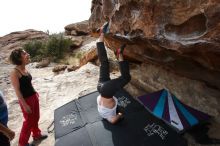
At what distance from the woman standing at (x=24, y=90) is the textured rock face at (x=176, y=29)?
180 cm

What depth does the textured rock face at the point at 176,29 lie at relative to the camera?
129 inches

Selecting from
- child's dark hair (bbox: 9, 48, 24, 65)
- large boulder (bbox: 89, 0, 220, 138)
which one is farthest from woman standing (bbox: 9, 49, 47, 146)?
large boulder (bbox: 89, 0, 220, 138)

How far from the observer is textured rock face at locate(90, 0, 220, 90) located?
3277 millimetres

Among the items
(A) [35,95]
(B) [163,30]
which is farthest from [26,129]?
(B) [163,30]

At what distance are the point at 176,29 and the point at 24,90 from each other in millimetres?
2943

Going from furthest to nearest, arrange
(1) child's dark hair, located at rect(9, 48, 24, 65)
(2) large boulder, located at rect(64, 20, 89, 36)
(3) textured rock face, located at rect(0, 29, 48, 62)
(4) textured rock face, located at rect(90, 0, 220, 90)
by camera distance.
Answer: (3) textured rock face, located at rect(0, 29, 48, 62)
(2) large boulder, located at rect(64, 20, 89, 36)
(1) child's dark hair, located at rect(9, 48, 24, 65)
(4) textured rock face, located at rect(90, 0, 220, 90)

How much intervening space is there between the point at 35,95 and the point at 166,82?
2849 mm

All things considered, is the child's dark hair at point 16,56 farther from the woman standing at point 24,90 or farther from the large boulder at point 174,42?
the large boulder at point 174,42

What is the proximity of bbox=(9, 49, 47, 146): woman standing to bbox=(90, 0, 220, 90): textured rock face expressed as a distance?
1797 millimetres

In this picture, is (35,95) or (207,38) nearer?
(207,38)

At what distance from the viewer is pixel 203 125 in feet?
16.4

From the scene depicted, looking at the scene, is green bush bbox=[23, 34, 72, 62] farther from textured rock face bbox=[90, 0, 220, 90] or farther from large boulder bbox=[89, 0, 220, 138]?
textured rock face bbox=[90, 0, 220, 90]

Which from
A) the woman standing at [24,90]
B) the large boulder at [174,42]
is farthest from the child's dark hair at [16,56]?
the large boulder at [174,42]

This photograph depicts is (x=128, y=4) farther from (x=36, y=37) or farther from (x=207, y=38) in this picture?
(x=36, y=37)
